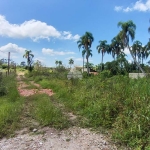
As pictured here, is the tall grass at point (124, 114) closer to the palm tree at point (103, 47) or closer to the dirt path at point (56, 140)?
the dirt path at point (56, 140)

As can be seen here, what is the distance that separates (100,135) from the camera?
11.3ft

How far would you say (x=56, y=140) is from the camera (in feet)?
10.6

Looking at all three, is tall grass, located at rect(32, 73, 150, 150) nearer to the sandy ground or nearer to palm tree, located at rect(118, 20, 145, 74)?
the sandy ground

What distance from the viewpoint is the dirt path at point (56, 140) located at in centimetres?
296

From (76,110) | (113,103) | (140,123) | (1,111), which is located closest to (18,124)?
(1,111)

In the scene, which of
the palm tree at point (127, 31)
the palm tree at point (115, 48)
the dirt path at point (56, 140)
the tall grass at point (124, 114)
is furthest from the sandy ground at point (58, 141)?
the palm tree at point (115, 48)

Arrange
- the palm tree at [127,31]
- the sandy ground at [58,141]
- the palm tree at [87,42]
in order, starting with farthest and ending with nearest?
the palm tree at [87,42] → the palm tree at [127,31] → the sandy ground at [58,141]

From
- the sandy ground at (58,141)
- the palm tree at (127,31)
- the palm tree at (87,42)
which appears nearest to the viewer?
the sandy ground at (58,141)

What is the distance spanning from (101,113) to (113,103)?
1.35ft

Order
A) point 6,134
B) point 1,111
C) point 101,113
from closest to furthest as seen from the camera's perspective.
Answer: point 6,134
point 101,113
point 1,111

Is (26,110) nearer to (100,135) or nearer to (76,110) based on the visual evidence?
(76,110)

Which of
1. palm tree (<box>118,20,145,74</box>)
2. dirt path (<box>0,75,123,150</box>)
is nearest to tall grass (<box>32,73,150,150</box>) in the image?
dirt path (<box>0,75,123,150</box>)

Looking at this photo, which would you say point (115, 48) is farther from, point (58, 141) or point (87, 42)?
point (58, 141)

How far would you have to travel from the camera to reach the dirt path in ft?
9.71
